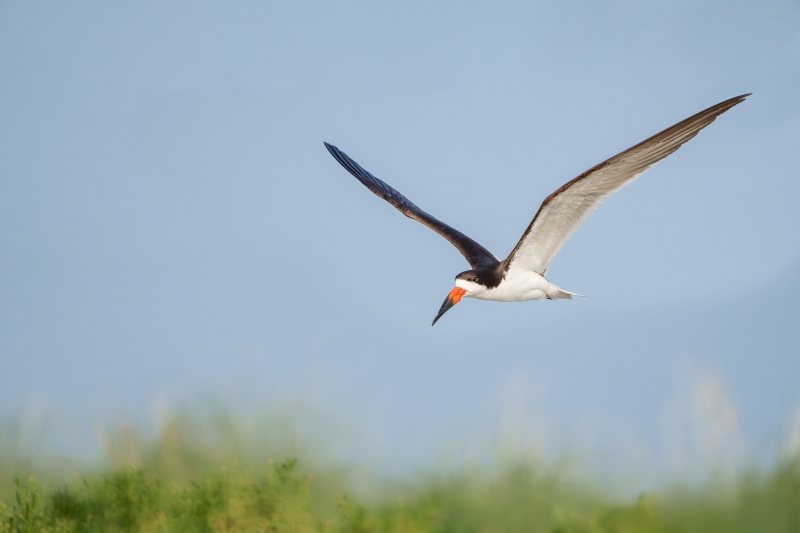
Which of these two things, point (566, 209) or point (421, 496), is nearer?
point (421, 496)

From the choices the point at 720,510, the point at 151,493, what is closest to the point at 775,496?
the point at 720,510

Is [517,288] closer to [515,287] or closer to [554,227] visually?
[515,287]

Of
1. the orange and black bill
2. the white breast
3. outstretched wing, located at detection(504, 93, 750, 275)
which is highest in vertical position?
outstretched wing, located at detection(504, 93, 750, 275)

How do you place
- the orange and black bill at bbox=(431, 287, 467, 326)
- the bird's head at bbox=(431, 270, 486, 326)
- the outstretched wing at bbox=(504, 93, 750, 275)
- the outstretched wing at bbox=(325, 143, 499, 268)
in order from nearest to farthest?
the outstretched wing at bbox=(504, 93, 750, 275) < the bird's head at bbox=(431, 270, 486, 326) < the orange and black bill at bbox=(431, 287, 467, 326) < the outstretched wing at bbox=(325, 143, 499, 268)

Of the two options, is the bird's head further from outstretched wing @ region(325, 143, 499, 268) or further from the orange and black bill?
outstretched wing @ region(325, 143, 499, 268)

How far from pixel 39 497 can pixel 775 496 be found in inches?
213

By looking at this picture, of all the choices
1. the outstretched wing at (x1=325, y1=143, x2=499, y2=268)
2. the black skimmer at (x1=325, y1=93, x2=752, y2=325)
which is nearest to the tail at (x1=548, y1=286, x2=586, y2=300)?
the black skimmer at (x1=325, y1=93, x2=752, y2=325)

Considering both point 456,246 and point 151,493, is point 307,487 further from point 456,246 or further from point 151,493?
point 456,246

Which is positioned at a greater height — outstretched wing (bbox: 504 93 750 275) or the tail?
outstretched wing (bbox: 504 93 750 275)

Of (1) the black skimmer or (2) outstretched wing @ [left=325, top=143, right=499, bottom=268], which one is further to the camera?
(2) outstretched wing @ [left=325, top=143, right=499, bottom=268]

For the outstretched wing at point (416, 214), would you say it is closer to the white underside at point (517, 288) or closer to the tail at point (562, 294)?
the white underside at point (517, 288)

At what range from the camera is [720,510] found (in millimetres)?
4789

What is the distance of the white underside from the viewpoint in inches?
322

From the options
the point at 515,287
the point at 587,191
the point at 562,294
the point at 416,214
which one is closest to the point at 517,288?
the point at 515,287
